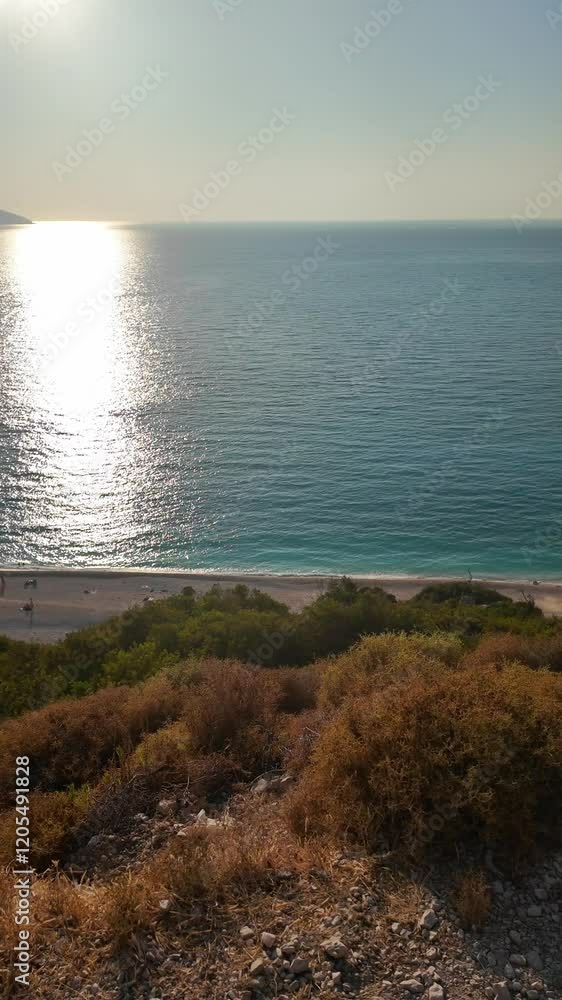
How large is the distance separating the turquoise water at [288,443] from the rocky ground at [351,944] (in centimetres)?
3033

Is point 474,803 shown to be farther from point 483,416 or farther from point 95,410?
point 95,410

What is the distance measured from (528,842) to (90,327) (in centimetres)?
10192

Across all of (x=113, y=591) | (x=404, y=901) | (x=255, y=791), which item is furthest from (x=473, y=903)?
(x=113, y=591)

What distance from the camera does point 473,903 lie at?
7.11 meters

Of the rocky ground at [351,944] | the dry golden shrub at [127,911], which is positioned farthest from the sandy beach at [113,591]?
the dry golden shrub at [127,911]

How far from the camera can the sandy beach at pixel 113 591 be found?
3300 cm

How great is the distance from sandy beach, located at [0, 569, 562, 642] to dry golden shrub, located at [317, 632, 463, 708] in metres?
18.3

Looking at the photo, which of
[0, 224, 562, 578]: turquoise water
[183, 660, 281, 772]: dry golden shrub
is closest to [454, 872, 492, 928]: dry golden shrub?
[183, 660, 281, 772]: dry golden shrub

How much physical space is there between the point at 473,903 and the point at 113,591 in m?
31.0

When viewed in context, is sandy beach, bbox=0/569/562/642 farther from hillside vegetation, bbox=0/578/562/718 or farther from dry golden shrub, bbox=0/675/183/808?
dry golden shrub, bbox=0/675/183/808

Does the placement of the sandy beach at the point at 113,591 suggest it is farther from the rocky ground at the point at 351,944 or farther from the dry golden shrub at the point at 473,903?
the dry golden shrub at the point at 473,903

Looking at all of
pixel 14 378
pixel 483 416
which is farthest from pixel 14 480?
pixel 483 416

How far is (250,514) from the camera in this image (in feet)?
142

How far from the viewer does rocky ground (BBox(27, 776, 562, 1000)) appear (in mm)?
6586
